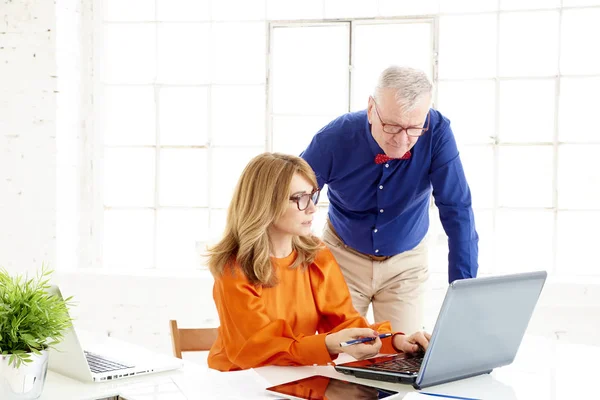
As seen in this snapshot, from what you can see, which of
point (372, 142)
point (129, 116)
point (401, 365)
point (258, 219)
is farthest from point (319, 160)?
point (129, 116)

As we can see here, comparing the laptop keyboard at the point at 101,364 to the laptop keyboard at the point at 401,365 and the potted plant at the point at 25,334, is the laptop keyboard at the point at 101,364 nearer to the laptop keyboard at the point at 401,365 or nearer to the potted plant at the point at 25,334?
the potted plant at the point at 25,334

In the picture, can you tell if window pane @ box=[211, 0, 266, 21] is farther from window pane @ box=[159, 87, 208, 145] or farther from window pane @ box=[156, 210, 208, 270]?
window pane @ box=[156, 210, 208, 270]

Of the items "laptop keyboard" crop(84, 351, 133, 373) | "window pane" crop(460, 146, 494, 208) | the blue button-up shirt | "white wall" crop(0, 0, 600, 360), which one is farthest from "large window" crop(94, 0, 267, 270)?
"laptop keyboard" crop(84, 351, 133, 373)

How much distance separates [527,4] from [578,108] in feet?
1.90

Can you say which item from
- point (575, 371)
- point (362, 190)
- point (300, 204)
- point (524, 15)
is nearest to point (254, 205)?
point (300, 204)

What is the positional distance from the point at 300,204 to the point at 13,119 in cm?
209

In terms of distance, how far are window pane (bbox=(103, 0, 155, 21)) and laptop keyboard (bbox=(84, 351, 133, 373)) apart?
8.24 feet

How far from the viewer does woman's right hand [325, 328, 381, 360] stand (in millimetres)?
1784

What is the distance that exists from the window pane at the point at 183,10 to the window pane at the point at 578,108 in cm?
190

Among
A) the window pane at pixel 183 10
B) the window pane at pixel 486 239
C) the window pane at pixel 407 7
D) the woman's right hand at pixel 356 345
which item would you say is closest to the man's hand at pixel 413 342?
the woman's right hand at pixel 356 345

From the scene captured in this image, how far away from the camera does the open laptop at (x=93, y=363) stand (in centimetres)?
165

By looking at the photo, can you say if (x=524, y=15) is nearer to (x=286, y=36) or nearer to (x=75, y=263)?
(x=286, y=36)

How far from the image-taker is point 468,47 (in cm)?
364

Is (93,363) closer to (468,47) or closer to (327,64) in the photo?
(327,64)
